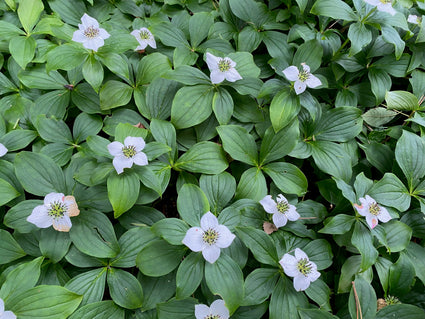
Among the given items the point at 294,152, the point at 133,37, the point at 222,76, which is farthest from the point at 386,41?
the point at 133,37

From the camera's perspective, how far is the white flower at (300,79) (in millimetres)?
2139

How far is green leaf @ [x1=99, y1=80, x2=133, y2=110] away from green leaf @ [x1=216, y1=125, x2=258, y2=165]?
2.26 feet

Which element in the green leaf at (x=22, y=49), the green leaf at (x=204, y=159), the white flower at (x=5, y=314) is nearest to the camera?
the white flower at (x=5, y=314)

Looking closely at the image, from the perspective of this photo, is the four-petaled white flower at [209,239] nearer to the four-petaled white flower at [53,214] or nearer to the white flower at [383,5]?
the four-petaled white flower at [53,214]

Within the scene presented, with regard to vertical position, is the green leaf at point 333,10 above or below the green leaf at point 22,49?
above

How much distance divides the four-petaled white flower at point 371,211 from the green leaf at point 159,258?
992 millimetres

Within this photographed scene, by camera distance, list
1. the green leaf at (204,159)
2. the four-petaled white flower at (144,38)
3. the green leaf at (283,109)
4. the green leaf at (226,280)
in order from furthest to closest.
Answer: the four-petaled white flower at (144,38)
the green leaf at (283,109)
the green leaf at (204,159)
the green leaf at (226,280)

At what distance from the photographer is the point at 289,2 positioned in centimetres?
266

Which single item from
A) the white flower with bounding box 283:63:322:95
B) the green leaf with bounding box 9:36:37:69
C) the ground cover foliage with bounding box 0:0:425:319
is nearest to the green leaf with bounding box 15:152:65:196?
the ground cover foliage with bounding box 0:0:425:319

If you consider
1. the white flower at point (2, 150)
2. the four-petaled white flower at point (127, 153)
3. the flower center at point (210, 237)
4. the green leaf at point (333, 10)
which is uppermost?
the green leaf at point (333, 10)

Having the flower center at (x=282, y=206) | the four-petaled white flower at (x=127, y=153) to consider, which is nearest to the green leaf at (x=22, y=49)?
the four-petaled white flower at (x=127, y=153)

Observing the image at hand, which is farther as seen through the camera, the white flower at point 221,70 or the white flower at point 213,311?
the white flower at point 221,70

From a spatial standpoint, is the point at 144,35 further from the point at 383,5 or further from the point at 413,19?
the point at 413,19

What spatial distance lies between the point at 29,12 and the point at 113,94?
966 millimetres
